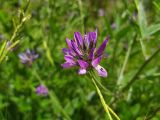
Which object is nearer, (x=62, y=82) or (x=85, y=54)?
(x=85, y=54)

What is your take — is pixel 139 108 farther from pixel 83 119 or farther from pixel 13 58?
pixel 13 58

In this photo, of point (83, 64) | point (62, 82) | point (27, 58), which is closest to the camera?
point (83, 64)

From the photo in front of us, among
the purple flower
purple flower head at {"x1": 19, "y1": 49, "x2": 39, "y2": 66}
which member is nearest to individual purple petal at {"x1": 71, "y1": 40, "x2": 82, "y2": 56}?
the purple flower

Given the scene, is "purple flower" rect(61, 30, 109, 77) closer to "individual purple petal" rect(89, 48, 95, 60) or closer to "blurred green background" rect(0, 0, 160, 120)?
"individual purple petal" rect(89, 48, 95, 60)

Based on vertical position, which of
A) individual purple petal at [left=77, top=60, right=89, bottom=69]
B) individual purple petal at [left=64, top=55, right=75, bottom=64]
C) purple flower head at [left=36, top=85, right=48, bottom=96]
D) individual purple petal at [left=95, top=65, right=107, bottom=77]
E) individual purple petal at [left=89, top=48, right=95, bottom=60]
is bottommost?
individual purple petal at [left=95, top=65, right=107, bottom=77]

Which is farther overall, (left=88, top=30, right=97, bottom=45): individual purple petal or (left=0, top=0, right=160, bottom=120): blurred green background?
(left=0, top=0, right=160, bottom=120): blurred green background

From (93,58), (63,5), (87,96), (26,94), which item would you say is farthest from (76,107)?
(93,58)

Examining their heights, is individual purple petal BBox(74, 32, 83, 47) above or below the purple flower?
above

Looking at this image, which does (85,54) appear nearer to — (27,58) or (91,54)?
(91,54)

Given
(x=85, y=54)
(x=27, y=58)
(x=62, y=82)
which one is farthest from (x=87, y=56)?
(x=62, y=82)
